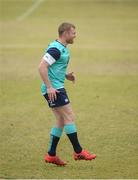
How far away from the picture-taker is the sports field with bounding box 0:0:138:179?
10719 mm

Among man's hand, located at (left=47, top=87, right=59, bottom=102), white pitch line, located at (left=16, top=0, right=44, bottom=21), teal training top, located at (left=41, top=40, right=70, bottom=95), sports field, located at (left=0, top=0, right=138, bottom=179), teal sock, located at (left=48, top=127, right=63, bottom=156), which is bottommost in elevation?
white pitch line, located at (left=16, top=0, right=44, bottom=21)

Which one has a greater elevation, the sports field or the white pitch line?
the sports field

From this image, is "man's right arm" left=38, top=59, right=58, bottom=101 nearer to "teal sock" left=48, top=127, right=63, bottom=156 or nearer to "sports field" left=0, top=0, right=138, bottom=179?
"teal sock" left=48, top=127, right=63, bottom=156

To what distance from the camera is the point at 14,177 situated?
32.6 ft

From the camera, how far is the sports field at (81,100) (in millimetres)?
10719

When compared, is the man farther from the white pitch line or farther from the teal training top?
the white pitch line

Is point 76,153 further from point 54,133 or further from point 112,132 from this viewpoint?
point 112,132

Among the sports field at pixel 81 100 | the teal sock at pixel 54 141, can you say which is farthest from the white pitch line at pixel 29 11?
the teal sock at pixel 54 141

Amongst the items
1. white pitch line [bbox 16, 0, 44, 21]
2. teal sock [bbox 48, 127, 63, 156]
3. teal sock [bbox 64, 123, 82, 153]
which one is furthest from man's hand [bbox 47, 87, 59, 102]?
white pitch line [bbox 16, 0, 44, 21]

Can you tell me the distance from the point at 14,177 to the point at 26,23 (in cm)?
2586

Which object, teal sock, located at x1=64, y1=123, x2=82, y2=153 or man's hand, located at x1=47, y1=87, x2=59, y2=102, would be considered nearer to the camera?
man's hand, located at x1=47, y1=87, x2=59, y2=102

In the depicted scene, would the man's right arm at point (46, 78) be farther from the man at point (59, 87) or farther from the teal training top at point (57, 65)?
the teal training top at point (57, 65)

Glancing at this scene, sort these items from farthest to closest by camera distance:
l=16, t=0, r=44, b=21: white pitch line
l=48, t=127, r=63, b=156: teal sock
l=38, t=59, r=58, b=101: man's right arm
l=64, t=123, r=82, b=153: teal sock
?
l=16, t=0, r=44, b=21: white pitch line < l=48, t=127, r=63, b=156: teal sock < l=64, t=123, r=82, b=153: teal sock < l=38, t=59, r=58, b=101: man's right arm

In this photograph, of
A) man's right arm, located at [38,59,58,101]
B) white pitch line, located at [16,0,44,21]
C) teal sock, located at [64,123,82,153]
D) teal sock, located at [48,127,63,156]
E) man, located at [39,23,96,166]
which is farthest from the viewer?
white pitch line, located at [16,0,44,21]
